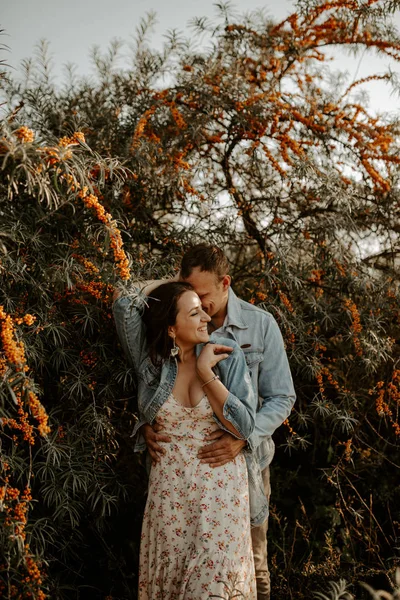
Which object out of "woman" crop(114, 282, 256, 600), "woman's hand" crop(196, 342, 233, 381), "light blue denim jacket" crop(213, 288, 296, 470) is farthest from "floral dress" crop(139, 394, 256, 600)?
"light blue denim jacket" crop(213, 288, 296, 470)

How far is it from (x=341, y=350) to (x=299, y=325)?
508 millimetres

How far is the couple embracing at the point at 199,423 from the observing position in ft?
7.29

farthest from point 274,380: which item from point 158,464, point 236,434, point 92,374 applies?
point 92,374

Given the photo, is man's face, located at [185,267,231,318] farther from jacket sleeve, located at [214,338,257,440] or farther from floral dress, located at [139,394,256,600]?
floral dress, located at [139,394,256,600]

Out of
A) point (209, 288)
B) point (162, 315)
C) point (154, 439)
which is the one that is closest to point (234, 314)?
point (209, 288)

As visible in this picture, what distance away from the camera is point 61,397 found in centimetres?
271

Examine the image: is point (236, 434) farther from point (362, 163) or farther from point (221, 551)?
point (362, 163)

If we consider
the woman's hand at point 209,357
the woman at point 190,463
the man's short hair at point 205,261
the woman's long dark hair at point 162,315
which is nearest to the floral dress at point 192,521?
the woman at point 190,463

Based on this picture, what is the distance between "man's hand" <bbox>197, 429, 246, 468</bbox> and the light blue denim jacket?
13.5 inches

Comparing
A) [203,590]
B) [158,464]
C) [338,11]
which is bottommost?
[203,590]

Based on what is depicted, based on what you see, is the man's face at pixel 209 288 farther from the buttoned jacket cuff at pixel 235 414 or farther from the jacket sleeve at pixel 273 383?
the buttoned jacket cuff at pixel 235 414

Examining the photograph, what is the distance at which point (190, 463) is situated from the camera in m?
2.31

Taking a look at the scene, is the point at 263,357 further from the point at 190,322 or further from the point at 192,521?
the point at 192,521

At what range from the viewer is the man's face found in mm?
2639
